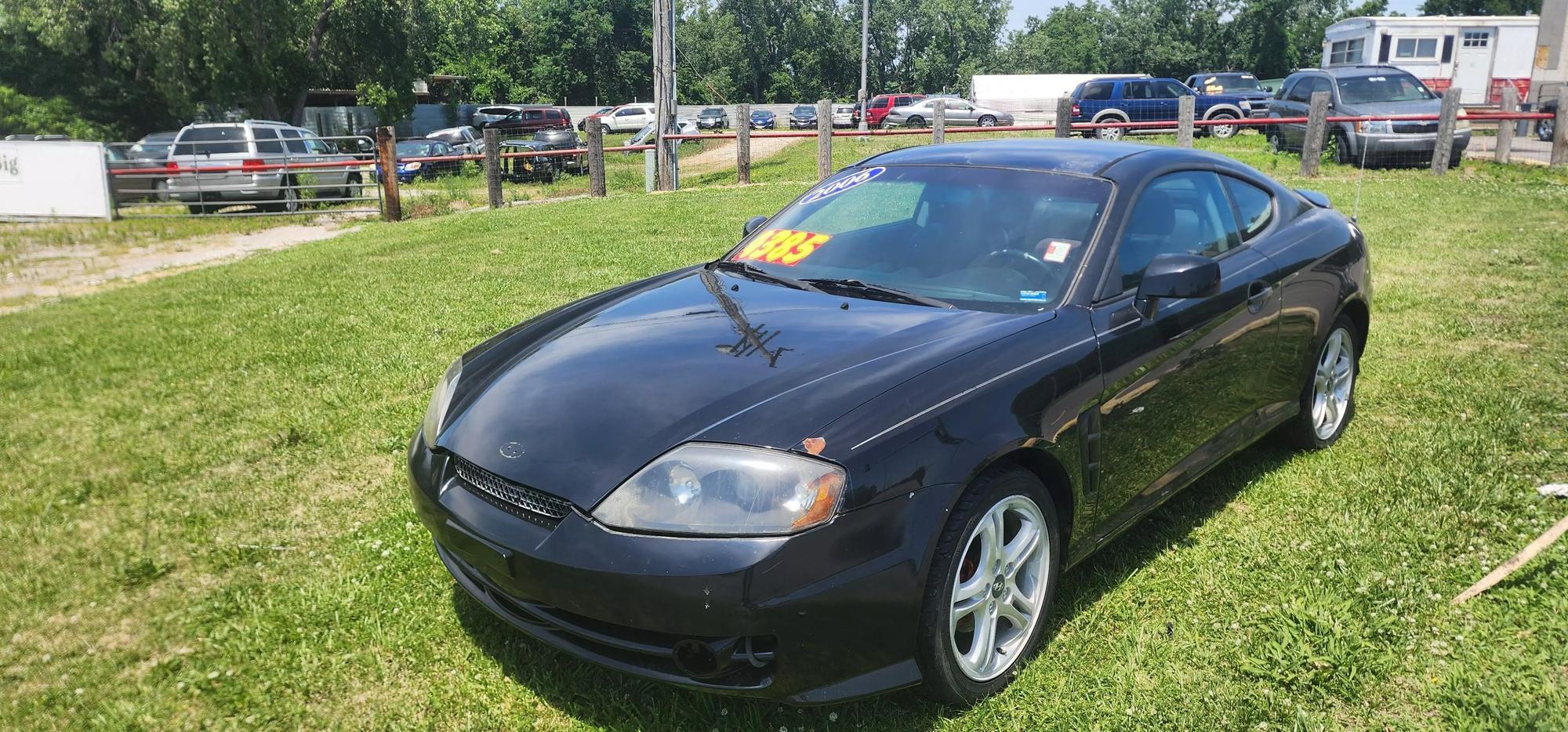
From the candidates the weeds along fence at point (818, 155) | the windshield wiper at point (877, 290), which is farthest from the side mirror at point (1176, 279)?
the weeds along fence at point (818, 155)

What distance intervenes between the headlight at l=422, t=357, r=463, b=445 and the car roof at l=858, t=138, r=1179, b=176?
192 centimetres

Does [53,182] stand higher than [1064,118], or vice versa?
[1064,118]

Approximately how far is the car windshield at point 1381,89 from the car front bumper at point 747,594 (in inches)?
692

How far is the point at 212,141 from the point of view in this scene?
754 inches

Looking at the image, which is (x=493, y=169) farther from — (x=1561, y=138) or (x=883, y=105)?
(x=883, y=105)

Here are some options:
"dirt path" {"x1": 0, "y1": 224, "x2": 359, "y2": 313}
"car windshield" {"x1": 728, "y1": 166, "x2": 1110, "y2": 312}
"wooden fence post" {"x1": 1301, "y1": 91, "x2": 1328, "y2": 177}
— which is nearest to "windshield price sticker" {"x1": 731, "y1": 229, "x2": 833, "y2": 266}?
"car windshield" {"x1": 728, "y1": 166, "x2": 1110, "y2": 312}

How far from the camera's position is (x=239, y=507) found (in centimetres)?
396

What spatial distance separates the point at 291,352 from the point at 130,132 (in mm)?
46683

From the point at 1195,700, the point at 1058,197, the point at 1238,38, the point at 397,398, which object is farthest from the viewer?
the point at 1238,38

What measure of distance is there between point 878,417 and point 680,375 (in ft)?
1.95

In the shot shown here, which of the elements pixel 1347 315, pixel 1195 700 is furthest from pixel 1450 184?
pixel 1195 700

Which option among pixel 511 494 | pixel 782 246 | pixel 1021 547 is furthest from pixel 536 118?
pixel 1021 547

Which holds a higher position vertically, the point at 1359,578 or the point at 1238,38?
the point at 1238,38

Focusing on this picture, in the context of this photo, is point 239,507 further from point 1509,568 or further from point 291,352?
point 1509,568
